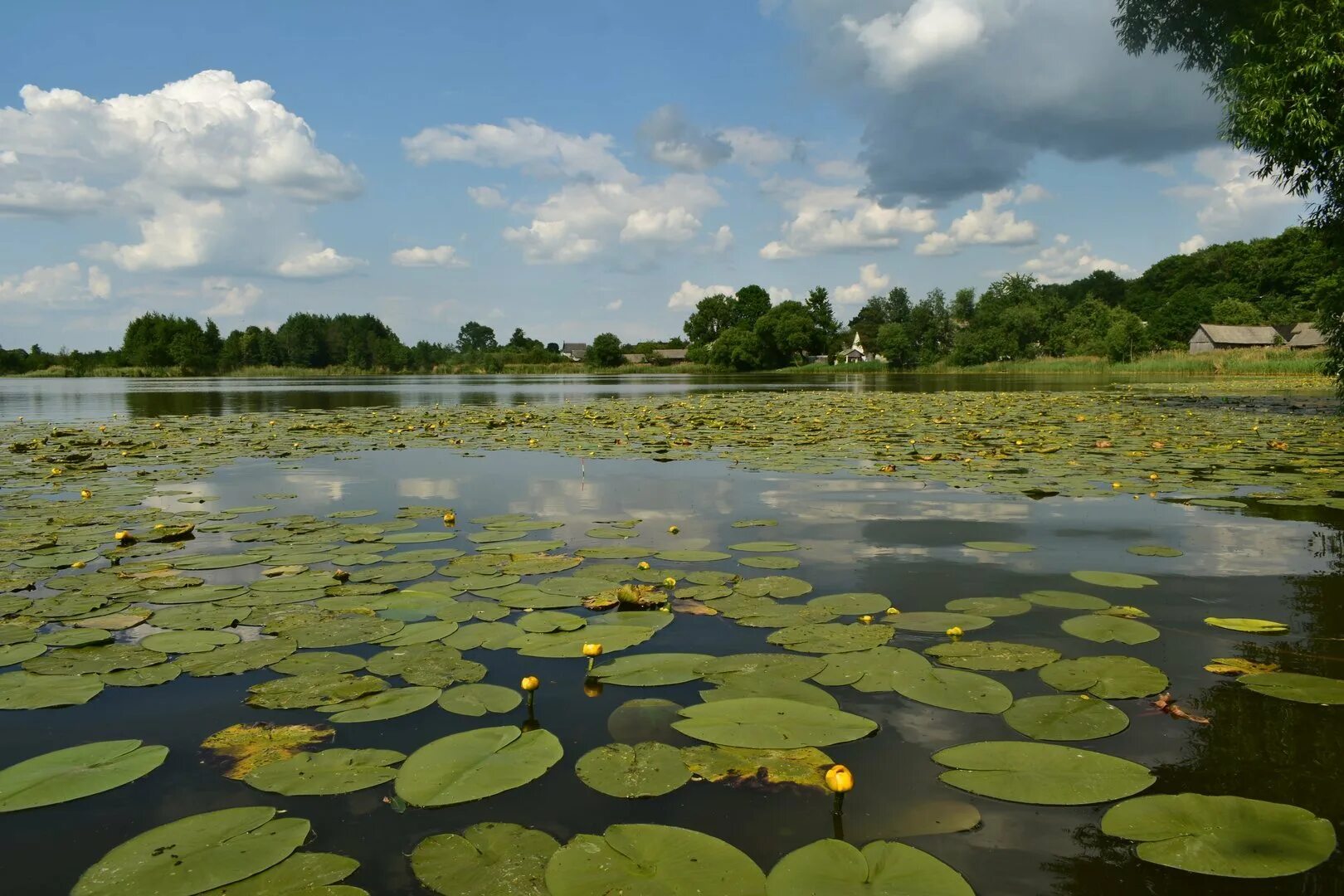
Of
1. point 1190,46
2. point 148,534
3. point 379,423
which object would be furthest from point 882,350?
point 148,534

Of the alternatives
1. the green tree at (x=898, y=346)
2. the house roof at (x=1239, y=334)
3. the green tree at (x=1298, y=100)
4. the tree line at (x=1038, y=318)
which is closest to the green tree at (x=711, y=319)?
the tree line at (x=1038, y=318)

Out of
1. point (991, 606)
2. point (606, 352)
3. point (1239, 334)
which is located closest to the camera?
point (991, 606)

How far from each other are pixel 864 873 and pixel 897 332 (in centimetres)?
7884

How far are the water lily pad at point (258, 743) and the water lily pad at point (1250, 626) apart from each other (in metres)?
3.46

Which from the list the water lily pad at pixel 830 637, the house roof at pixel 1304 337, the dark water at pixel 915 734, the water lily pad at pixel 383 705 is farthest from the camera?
the house roof at pixel 1304 337

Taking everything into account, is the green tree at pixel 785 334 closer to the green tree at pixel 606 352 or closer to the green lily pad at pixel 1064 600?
the green tree at pixel 606 352

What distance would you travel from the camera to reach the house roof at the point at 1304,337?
55438mm

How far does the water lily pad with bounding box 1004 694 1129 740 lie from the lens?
2219 millimetres

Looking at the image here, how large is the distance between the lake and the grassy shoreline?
13827 mm

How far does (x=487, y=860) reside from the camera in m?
1.67

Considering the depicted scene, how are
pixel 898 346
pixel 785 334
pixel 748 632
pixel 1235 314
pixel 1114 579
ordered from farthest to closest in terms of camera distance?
pixel 898 346
pixel 785 334
pixel 1235 314
pixel 1114 579
pixel 748 632

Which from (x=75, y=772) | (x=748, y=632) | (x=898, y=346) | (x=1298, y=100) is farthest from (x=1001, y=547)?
(x=898, y=346)

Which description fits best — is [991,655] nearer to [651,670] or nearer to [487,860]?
[651,670]

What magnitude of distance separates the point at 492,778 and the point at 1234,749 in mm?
2087
